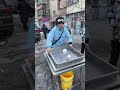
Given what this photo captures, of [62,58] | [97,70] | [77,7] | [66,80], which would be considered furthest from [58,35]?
[97,70]

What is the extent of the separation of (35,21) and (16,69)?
0.64 meters

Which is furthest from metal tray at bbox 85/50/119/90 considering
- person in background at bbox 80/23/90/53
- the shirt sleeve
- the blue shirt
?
the shirt sleeve

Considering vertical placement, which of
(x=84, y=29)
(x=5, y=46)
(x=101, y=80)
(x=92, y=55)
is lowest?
(x=101, y=80)

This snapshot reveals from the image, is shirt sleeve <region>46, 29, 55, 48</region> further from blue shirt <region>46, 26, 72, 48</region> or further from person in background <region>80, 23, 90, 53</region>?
person in background <region>80, 23, 90, 53</region>

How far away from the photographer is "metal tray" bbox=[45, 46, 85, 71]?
2.21m

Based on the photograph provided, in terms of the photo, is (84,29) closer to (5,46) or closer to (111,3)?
(111,3)

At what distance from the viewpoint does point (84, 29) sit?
238cm

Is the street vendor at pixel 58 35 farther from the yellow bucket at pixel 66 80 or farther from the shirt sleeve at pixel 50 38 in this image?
the yellow bucket at pixel 66 80

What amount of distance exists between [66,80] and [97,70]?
0.51 meters

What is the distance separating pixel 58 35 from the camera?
2.27 metres

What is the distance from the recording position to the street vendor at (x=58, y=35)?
7.18ft

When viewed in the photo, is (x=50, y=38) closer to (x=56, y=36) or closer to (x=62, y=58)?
(x=56, y=36)

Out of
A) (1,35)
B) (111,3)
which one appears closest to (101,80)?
(111,3)

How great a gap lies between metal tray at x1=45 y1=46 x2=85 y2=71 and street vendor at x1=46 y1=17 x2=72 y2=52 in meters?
0.08
